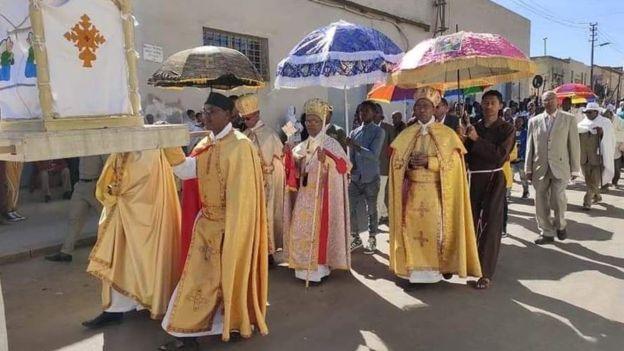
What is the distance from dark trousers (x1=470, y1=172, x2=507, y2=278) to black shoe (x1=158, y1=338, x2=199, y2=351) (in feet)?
9.17

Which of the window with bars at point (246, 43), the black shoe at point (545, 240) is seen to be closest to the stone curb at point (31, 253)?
the window with bars at point (246, 43)

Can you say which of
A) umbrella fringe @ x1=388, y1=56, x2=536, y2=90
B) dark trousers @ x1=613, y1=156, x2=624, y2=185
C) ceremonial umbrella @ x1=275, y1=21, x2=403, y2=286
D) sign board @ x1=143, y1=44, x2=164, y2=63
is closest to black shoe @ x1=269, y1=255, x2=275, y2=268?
ceremonial umbrella @ x1=275, y1=21, x2=403, y2=286

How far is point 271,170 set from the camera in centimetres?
582

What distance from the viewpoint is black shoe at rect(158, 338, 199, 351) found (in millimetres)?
3518

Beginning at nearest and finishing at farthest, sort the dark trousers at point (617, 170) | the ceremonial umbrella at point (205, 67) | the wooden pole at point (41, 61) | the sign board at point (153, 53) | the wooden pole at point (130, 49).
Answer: the wooden pole at point (41, 61) < the wooden pole at point (130, 49) < the ceremonial umbrella at point (205, 67) < the sign board at point (153, 53) < the dark trousers at point (617, 170)

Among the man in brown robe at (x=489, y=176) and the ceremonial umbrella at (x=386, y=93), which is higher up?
the ceremonial umbrella at (x=386, y=93)

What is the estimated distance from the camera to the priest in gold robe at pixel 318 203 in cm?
509

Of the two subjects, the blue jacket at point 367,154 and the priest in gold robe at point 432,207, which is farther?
the blue jacket at point 367,154

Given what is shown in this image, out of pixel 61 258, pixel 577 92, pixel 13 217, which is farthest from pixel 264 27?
pixel 577 92

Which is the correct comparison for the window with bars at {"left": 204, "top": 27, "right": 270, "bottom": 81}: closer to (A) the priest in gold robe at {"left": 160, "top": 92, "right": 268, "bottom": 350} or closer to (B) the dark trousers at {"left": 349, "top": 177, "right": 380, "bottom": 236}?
(B) the dark trousers at {"left": 349, "top": 177, "right": 380, "bottom": 236}

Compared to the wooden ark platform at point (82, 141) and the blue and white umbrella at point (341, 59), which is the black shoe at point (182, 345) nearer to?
the wooden ark platform at point (82, 141)

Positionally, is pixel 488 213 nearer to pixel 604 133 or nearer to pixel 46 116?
pixel 46 116

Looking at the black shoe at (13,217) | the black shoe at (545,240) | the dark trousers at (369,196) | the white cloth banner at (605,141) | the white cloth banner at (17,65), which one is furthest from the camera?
the white cloth banner at (605,141)

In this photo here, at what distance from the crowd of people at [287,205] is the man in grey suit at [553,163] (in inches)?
0.7
